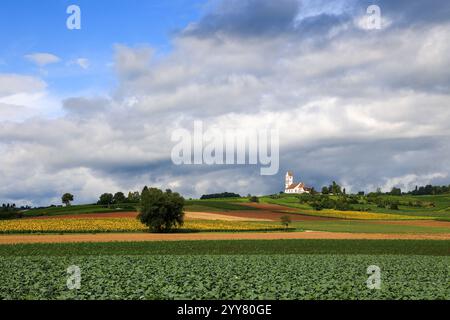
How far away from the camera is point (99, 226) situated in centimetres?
8400

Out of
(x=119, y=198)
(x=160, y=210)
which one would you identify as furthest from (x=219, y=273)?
(x=119, y=198)

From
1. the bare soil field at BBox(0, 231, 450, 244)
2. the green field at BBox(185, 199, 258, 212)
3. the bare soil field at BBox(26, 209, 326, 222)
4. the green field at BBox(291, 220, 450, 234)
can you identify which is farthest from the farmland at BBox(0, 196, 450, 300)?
the green field at BBox(185, 199, 258, 212)

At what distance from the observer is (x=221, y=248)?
2085 inches

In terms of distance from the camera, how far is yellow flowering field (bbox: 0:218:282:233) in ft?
259

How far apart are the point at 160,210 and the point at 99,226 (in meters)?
10.8

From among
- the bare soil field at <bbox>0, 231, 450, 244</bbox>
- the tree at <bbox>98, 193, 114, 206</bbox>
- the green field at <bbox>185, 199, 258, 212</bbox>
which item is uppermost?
the tree at <bbox>98, 193, 114, 206</bbox>

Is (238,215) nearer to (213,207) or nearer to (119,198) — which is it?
(213,207)

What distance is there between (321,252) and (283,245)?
24.4 feet

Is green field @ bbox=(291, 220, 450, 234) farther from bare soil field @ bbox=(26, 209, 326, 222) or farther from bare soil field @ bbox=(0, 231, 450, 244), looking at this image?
bare soil field @ bbox=(0, 231, 450, 244)

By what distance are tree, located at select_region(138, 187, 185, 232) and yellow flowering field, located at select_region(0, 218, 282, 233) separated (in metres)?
3.15

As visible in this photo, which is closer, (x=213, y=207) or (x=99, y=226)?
(x=99, y=226)

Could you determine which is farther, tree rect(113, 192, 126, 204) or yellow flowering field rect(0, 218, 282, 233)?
tree rect(113, 192, 126, 204)
